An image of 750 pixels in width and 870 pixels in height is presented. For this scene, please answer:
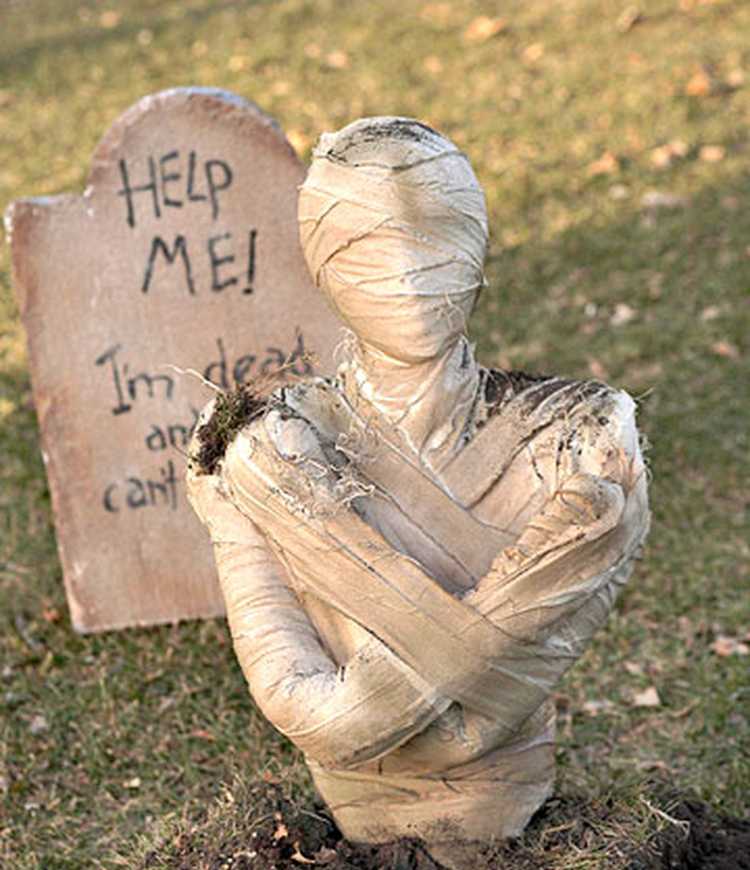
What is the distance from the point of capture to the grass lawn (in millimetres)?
4242

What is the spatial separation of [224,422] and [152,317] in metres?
2.26

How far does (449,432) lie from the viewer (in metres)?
2.68

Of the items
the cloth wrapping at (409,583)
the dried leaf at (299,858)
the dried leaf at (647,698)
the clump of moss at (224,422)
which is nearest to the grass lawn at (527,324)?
the dried leaf at (647,698)

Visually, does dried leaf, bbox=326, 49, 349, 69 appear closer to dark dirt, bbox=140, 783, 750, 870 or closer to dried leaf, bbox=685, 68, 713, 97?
dried leaf, bbox=685, 68, 713, 97

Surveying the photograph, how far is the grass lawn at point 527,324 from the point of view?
13.9ft

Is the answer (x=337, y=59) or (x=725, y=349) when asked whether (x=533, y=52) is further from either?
(x=725, y=349)

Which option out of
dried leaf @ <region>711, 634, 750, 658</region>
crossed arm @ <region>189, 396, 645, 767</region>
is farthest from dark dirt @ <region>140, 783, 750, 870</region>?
dried leaf @ <region>711, 634, 750, 658</region>

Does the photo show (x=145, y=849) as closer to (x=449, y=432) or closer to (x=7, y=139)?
(x=449, y=432)

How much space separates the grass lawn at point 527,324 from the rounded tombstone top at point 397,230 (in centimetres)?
101

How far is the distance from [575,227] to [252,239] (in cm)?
316

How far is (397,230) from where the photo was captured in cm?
251

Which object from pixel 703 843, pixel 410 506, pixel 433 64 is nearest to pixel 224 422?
pixel 410 506

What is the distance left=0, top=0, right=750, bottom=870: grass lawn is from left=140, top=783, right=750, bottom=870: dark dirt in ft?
0.05

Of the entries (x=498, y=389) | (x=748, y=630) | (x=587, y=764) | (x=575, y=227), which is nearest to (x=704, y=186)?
(x=575, y=227)
